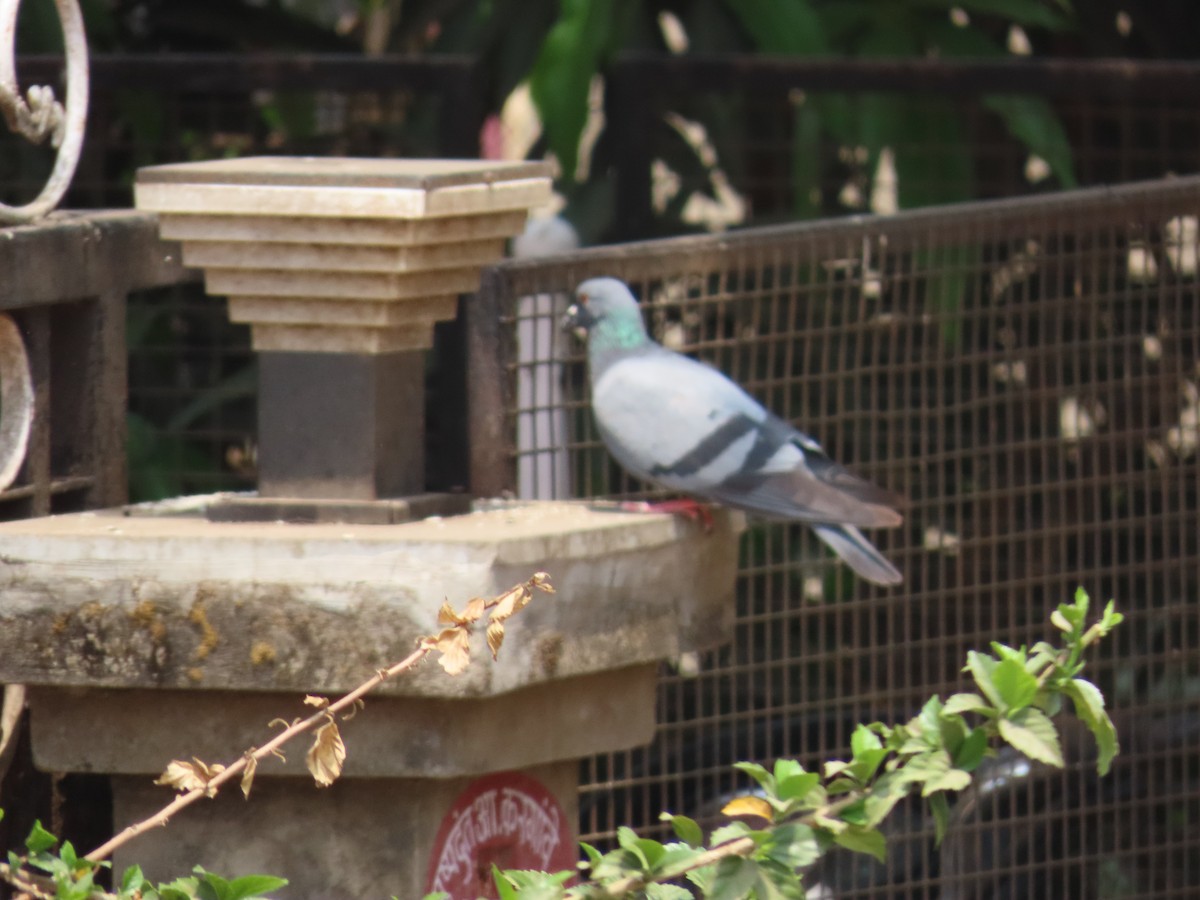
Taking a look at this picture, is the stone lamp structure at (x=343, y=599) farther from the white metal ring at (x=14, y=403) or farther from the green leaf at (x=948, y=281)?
the green leaf at (x=948, y=281)

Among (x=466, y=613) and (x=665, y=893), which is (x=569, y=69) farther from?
(x=665, y=893)

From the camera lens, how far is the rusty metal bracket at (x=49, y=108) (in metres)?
2.62

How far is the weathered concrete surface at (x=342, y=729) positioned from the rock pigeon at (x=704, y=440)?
20.9 inches

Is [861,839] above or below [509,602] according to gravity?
below

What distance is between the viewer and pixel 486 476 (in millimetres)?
3070

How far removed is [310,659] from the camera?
2.38m

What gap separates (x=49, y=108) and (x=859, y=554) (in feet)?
4.48

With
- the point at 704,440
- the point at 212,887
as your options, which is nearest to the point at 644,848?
the point at 212,887

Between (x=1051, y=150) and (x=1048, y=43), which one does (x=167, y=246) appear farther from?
(x=1048, y=43)

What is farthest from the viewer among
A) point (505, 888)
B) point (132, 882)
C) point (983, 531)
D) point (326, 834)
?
point (983, 531)

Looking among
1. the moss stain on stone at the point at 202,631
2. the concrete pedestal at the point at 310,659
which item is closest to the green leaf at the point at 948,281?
the concrete pedestal at the point at 310,659

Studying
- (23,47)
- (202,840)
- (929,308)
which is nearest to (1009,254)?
(929,308)

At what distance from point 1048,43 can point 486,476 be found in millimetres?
3027

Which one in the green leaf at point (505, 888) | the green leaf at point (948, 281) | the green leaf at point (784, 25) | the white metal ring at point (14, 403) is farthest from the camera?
the green leaf at point (784, 25)
